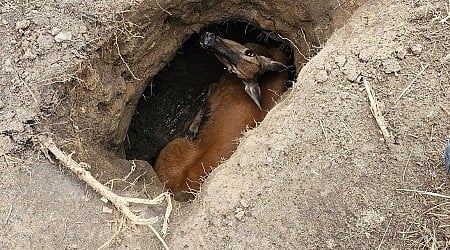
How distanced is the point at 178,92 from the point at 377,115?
8.97 feet

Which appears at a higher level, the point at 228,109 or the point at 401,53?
the point at 401,53

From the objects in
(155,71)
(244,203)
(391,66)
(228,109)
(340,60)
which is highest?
(155,71)

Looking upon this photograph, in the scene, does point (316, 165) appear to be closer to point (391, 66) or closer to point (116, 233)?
point (391, 66)

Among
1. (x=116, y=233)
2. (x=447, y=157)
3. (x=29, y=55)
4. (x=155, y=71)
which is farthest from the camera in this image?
(x=155, y=71)

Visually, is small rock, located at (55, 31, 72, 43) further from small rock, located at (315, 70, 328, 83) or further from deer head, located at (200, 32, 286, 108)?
small rock, located at (315, 70, 328, 83)

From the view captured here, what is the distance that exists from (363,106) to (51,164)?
1.92 m

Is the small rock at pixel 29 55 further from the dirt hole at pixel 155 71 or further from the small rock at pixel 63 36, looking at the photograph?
the dirt hole at pixel 155 71

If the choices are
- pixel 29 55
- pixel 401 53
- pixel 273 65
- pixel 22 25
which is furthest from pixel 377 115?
pixel 22 25

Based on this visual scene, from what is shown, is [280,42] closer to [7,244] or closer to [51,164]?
[51,164]

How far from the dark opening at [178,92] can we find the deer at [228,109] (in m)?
0.21

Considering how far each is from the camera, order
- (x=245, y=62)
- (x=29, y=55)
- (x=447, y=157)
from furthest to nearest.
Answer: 1. (x=245, y=62)
2. (x=29, y=55)
3. (x=447, y=157)

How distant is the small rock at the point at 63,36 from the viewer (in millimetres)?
3869

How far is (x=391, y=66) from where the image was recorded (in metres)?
3.39

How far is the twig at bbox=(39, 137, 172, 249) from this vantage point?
3.41 m
